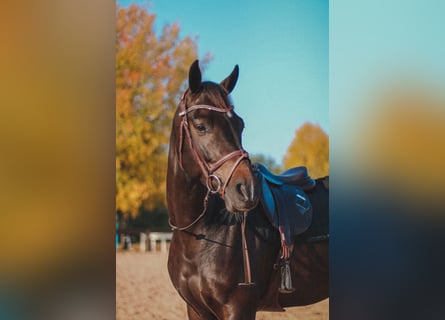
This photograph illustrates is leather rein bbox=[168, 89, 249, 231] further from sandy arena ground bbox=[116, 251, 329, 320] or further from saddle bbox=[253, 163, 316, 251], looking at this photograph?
sandy arena ground bbox=[116, 251, 329, 320]

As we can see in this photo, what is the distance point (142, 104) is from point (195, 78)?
2.28 feet

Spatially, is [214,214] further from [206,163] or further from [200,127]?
[200,127]

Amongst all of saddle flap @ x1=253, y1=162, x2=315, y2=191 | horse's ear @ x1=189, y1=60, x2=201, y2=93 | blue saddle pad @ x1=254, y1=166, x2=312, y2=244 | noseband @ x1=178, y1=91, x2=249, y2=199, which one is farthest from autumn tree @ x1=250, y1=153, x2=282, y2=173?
horse's ear @ x1=189, y1=60, x2=201, y2=93

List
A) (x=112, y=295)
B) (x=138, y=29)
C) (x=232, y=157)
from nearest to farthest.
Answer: (x=232, y=157)
(x=112, y=295)
(x=138, y=29)

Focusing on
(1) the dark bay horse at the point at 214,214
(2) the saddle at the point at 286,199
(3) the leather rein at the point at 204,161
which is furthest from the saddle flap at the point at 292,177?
(3) the leather rein at the point at 204,161

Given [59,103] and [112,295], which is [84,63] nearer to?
[59,103]

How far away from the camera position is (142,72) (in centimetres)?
391

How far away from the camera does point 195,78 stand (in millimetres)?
3334

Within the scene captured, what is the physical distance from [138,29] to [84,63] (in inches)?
25.4

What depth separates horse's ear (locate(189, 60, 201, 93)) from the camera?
3303 millimetres

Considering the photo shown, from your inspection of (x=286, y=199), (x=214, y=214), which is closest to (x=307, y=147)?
(x=286, y=199)

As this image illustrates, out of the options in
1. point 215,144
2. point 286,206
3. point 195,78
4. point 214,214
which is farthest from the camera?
point 286,206

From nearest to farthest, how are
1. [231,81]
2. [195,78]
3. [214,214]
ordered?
[195,78], [214,214], [231,81]

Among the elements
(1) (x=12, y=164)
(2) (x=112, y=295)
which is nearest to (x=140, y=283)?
(2) (x=112, y=295)
